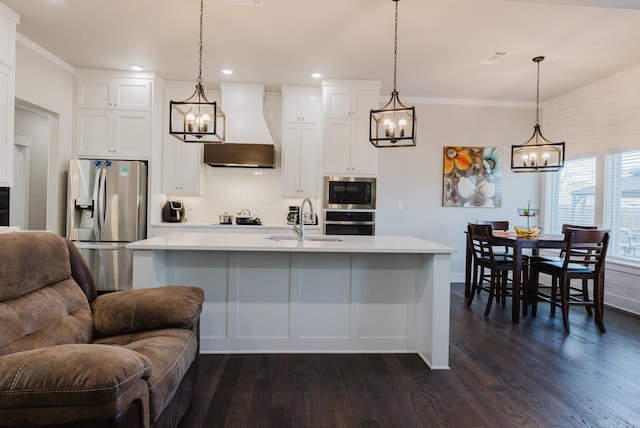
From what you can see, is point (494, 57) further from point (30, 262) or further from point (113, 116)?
point (113, 116)

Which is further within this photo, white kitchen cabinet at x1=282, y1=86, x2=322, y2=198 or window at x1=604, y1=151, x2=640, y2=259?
white kitchen cabinet at x1=282, y1=86, x2=322, y2=198

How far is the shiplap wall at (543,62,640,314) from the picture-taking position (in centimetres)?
418

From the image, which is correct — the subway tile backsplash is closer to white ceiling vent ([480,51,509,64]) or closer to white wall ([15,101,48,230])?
white wall ([15,101,48,230])

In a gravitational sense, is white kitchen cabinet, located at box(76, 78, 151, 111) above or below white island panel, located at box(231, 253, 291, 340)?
above

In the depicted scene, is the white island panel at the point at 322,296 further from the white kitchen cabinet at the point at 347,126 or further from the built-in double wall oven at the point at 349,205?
the white kitchen cabinet at the point at 347,126

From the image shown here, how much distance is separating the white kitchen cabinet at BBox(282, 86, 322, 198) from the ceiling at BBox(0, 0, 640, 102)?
22cm

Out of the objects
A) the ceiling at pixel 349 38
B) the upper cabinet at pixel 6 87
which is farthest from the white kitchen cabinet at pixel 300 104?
the upper cabinet at pixel 6 87

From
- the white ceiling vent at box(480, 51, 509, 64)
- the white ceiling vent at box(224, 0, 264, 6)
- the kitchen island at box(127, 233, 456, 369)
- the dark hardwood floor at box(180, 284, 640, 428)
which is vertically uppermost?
the white ceiling vent at box(480, 51, 509, 64)

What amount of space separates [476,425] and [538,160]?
358cm

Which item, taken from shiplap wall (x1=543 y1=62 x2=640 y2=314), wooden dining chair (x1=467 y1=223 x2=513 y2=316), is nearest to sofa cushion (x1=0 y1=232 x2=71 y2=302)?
wooden dining chair (x1=467 y1=223 x2=513 y2=316)

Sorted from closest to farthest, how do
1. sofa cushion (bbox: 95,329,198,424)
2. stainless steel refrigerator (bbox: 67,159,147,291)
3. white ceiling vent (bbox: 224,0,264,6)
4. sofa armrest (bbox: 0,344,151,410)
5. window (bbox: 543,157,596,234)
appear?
sofa armrest (bbox: 0,344,151,410) < sofa cushion (bbox: 95,329,198,424) < white ceiling vent (bbox: 224,0,264,6) < stainless steel refrigerator (bbox: 67,159,147,291) < window (bbox: 543,157,596,234)

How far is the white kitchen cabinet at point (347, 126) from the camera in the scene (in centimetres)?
489

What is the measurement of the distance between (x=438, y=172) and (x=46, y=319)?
520 cm

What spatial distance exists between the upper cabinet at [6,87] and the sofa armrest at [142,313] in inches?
89.3
